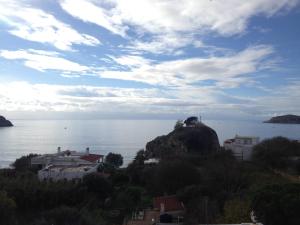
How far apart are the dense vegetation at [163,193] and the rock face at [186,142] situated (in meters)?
13.6

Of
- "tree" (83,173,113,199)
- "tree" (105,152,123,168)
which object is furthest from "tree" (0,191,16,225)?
"tree" (105,152,123,168)

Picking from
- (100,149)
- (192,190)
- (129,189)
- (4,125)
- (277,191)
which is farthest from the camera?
(4,125)

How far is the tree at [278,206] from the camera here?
1228cm

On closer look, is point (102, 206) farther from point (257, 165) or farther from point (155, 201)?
point (257, 165)

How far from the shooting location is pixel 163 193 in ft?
82.0

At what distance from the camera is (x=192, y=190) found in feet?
69.8

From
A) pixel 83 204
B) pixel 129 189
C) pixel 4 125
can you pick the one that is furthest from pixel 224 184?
pixel 4 125

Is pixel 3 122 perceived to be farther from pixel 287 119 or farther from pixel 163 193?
pixel 163 193

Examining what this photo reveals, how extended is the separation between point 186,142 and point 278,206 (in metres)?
33.3

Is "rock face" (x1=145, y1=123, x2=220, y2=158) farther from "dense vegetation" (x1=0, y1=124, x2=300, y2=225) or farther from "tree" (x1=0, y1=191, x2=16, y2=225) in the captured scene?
"tree" (x1=0, y1=191, x2=16, y2=225)

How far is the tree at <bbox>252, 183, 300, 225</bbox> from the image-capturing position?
12.3m

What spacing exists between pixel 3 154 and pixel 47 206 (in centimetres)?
4938

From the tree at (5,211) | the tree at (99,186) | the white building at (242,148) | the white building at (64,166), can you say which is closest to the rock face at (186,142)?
the white building at (242,148)

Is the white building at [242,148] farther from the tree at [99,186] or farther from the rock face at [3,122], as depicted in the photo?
the rock face at [3,122]
